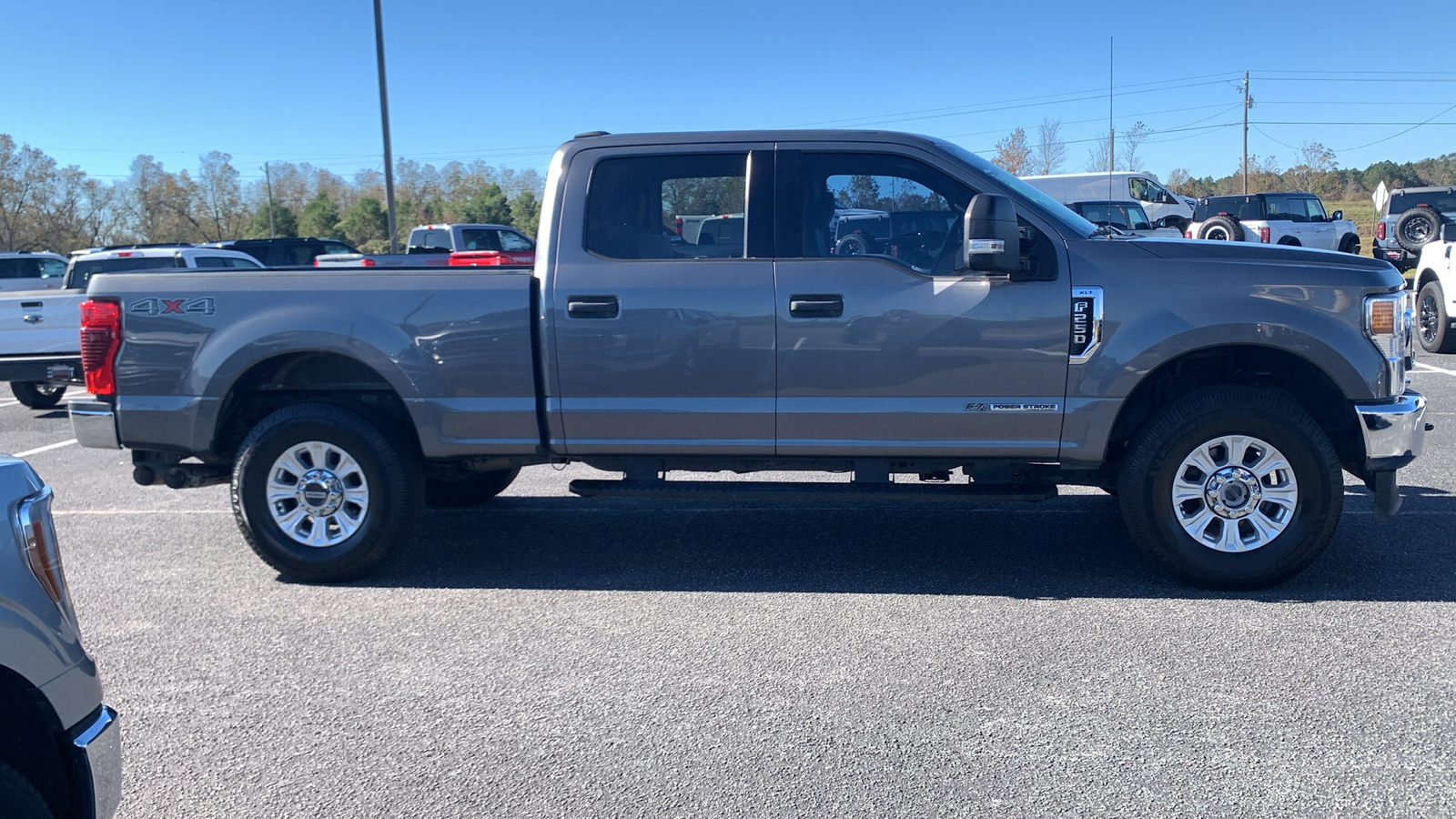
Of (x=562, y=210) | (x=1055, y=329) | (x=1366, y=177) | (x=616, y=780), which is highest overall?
(x=1366, y=177)

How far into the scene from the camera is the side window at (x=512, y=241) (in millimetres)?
25750

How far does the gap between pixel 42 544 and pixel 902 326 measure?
3.66 meters

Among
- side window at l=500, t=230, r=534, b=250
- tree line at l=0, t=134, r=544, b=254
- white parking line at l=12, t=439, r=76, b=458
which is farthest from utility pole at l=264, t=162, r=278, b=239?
white parking line at l=12, t=439, r=76, b=458

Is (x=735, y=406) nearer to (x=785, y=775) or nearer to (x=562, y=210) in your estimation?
(x=562, y=210)

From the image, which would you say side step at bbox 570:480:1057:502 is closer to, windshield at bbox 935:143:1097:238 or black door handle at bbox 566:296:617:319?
black door handle at bbox 566:296:617:319

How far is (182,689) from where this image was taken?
420 centimetres

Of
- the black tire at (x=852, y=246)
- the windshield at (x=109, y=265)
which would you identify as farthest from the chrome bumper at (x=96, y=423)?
the windshield at (x=109, y=265)

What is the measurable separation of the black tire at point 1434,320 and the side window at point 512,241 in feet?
58.1

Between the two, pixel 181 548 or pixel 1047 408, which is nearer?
pixel 1047 408

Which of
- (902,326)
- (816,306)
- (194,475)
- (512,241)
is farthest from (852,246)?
(512,241)

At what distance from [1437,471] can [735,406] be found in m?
5.16

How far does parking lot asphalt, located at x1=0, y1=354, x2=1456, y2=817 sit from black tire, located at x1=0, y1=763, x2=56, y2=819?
116 centimetres

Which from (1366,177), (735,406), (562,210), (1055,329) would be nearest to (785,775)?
(735,406)

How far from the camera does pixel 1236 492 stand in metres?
5.08
